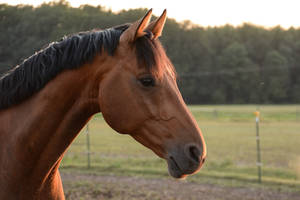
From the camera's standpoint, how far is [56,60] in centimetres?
197

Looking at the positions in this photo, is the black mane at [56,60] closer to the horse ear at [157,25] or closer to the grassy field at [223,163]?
the horse ear at [157,25]

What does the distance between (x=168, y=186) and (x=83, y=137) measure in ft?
34.9

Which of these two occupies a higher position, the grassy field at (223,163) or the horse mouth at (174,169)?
the horse mouth at (174,169)

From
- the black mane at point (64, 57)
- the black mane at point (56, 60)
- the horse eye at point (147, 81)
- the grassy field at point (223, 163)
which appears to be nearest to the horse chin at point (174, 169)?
the horse eye at point (147, 81)

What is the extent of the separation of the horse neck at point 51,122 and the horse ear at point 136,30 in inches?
11.2

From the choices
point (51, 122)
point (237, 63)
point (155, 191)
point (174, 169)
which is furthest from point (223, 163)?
point (237, 63)

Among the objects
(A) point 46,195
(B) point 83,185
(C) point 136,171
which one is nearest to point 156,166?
(C) point 136,171

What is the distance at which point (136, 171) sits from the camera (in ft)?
28.9

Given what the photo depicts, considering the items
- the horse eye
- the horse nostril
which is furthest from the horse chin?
the horse eye

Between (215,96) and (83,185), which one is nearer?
(83,185)

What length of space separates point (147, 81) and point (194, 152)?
496 mm

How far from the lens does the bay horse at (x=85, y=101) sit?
1.85 meters

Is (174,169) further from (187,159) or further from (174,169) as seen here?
(187,159)

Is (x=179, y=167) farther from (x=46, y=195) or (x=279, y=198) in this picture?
(x=279, y=198)
